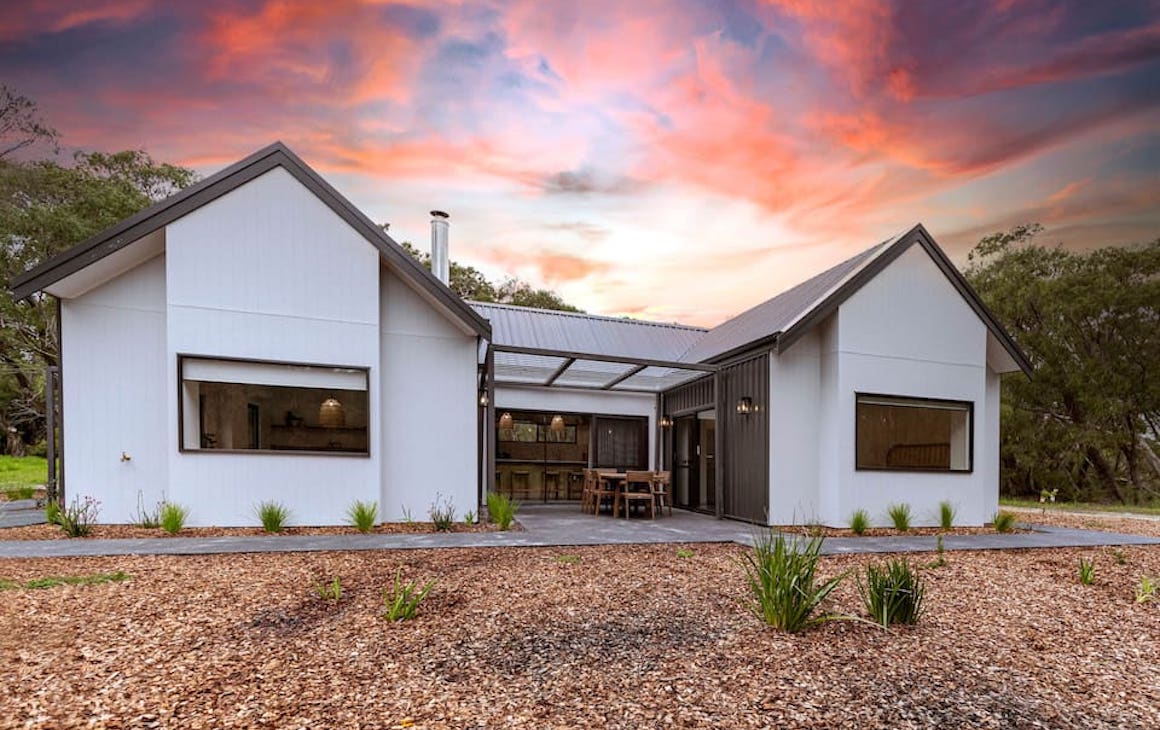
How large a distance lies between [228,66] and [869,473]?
12198 millimetres

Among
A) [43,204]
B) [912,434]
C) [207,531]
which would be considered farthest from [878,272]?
[43,204]

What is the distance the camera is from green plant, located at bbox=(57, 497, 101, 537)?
6285mm

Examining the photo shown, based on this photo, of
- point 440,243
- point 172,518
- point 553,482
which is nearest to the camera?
point 172,518

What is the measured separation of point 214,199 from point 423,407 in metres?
3.90

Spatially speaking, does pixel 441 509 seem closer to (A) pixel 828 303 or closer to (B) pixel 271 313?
(B) pixel 271 313

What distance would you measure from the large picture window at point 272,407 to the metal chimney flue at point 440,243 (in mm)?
4449

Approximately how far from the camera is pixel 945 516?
8797mm

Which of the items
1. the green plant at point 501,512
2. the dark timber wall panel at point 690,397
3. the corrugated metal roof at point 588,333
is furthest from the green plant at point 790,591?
the corrugated metal roof at point 588,333

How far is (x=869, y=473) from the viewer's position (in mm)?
8633

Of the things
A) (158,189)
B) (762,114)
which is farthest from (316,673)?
(158,189)

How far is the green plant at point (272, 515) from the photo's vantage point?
22.5 feet

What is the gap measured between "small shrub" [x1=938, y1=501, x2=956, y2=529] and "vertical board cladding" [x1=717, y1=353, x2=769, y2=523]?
3.06 meters

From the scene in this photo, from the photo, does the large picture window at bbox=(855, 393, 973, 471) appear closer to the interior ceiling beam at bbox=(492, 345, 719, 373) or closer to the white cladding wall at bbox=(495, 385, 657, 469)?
the interior ceiling beam at bbox=(492, 345, 719, 373)

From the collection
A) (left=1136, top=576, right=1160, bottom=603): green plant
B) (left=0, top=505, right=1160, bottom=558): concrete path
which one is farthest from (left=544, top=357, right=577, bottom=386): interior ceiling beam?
(left=1136, top=576, right=1160, bottom=603): green plant
